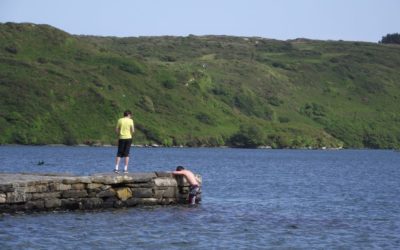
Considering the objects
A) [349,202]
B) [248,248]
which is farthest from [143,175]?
[349,202]

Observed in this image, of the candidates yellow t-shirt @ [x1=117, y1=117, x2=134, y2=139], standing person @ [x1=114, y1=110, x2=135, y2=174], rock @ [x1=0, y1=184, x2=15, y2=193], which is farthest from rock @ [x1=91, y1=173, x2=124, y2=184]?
rock @ [x1=0, y1=184, x2=15, y2=193]

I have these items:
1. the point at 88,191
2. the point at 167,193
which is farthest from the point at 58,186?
the point at 167,193

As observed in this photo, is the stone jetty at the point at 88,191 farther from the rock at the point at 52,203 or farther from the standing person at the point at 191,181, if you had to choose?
the standing person at the point at 191,181

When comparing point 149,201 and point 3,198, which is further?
point 149,201

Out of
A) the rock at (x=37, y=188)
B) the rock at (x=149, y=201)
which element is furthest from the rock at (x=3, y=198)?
the rock at (x=149, y=201)

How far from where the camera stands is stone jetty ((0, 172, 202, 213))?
36500 millimetres

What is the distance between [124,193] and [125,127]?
3.20 metres

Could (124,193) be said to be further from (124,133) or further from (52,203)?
(52,203)

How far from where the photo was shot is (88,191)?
39.2m

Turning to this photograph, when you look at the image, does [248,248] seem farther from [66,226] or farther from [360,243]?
[66,226]

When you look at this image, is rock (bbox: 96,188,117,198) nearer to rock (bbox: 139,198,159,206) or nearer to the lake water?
the lake water

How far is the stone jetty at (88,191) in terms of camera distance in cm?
3650

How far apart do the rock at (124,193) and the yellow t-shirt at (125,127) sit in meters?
2.67

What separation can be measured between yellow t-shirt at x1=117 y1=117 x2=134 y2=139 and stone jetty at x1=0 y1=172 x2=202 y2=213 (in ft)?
6.60
